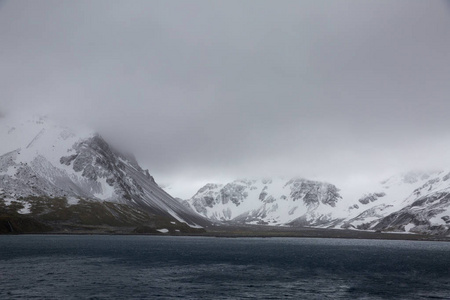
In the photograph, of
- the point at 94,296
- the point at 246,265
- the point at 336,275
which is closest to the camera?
the point at 94,296

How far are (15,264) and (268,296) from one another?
6255cm

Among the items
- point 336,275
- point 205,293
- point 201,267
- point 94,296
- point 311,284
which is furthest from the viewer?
point 201,267

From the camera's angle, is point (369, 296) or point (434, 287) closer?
point (369, 296)

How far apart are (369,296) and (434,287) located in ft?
57.5

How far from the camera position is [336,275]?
91.6 meters

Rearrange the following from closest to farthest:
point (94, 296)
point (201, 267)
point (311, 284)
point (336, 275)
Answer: point (94, 296)
point (311, 284)
point (336, 275)
point (201, 267)

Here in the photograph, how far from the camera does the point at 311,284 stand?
256 feet

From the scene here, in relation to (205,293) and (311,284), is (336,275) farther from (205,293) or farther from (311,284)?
(205,293)

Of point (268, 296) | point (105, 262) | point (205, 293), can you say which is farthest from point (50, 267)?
point (268, 296)

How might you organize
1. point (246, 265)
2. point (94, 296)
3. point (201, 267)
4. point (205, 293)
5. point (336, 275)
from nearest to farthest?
point (94, 296)
point (205, 293)
point (336, 275)
point (201, 267)
point (246, 265)

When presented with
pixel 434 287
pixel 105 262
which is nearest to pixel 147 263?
pixel 105 262

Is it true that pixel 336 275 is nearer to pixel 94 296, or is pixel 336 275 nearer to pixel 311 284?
pixel 311 284

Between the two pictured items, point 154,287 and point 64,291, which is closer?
point 64,291

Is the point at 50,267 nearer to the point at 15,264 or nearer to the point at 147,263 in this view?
the point at 15,264
